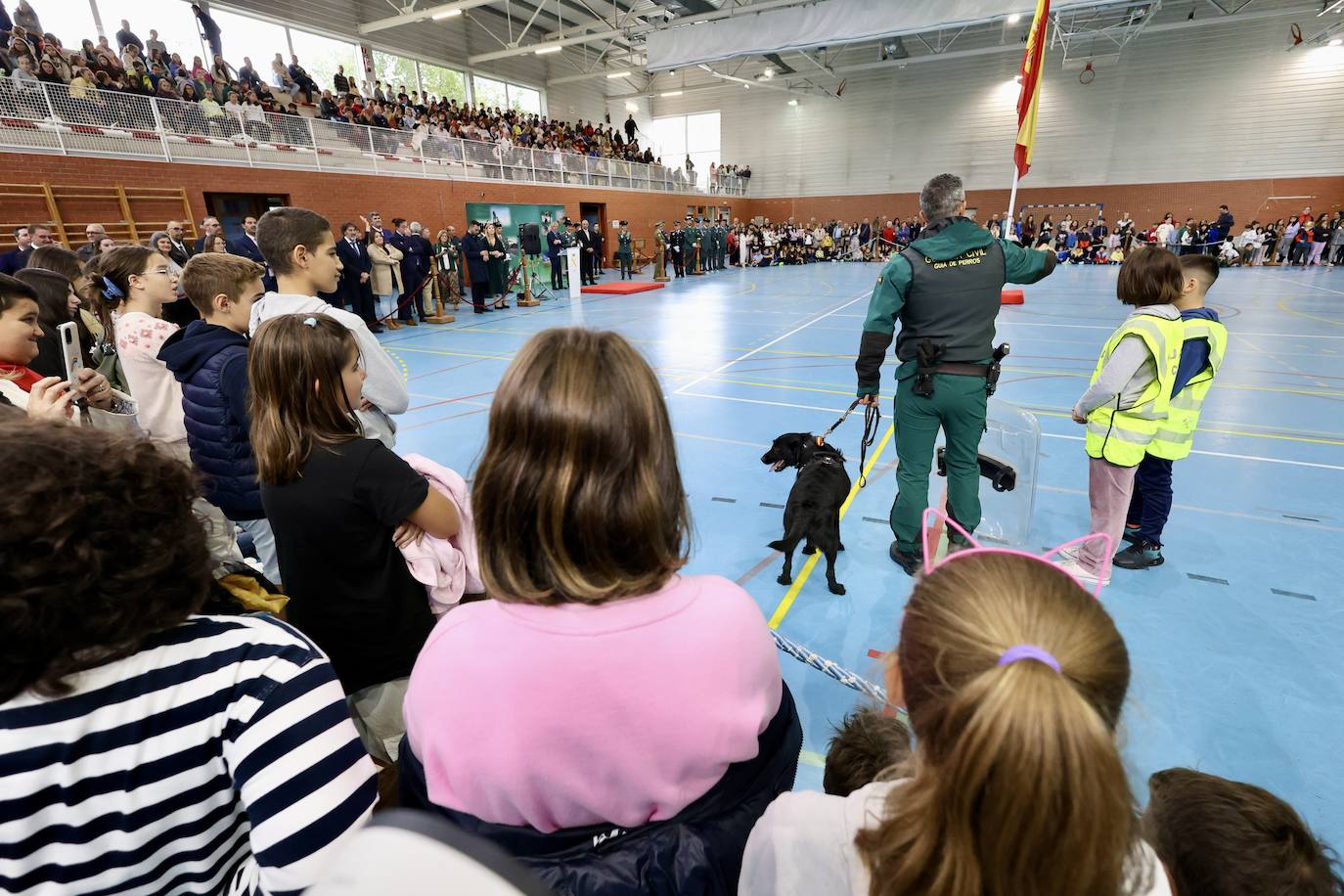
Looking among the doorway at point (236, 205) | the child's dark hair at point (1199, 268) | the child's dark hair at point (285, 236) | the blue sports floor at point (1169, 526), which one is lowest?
the blue sports floor at point (1169, 526)

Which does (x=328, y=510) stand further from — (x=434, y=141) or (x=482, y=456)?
(x=434, y=141)

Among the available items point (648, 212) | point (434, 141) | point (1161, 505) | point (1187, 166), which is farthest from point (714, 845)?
point (1187, 166)

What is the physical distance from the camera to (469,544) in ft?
6.61

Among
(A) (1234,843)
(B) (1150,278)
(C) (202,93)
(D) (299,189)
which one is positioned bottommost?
(A) (1234,843)

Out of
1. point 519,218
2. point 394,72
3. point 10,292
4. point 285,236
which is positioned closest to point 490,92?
point 394,72

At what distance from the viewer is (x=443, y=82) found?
74.5 ft

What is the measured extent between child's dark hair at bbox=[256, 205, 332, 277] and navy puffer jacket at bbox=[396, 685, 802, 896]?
2.59 meters

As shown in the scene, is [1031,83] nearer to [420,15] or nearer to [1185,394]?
[1185,394]

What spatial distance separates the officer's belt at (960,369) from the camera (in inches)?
130

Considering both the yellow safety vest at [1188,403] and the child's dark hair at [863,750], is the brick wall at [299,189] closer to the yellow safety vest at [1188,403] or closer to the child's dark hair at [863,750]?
the child's dark hair at [863,750]

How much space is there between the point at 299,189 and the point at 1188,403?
Answer: 16627mm

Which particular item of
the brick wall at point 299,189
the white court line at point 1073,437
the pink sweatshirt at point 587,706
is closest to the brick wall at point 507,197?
the brick wall at point 299,189

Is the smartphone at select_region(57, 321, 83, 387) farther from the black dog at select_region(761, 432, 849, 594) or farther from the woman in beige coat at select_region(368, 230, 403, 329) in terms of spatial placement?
the woman in beige coat at select_region(368, 230, 403, 329)

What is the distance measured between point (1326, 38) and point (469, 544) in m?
31.9
